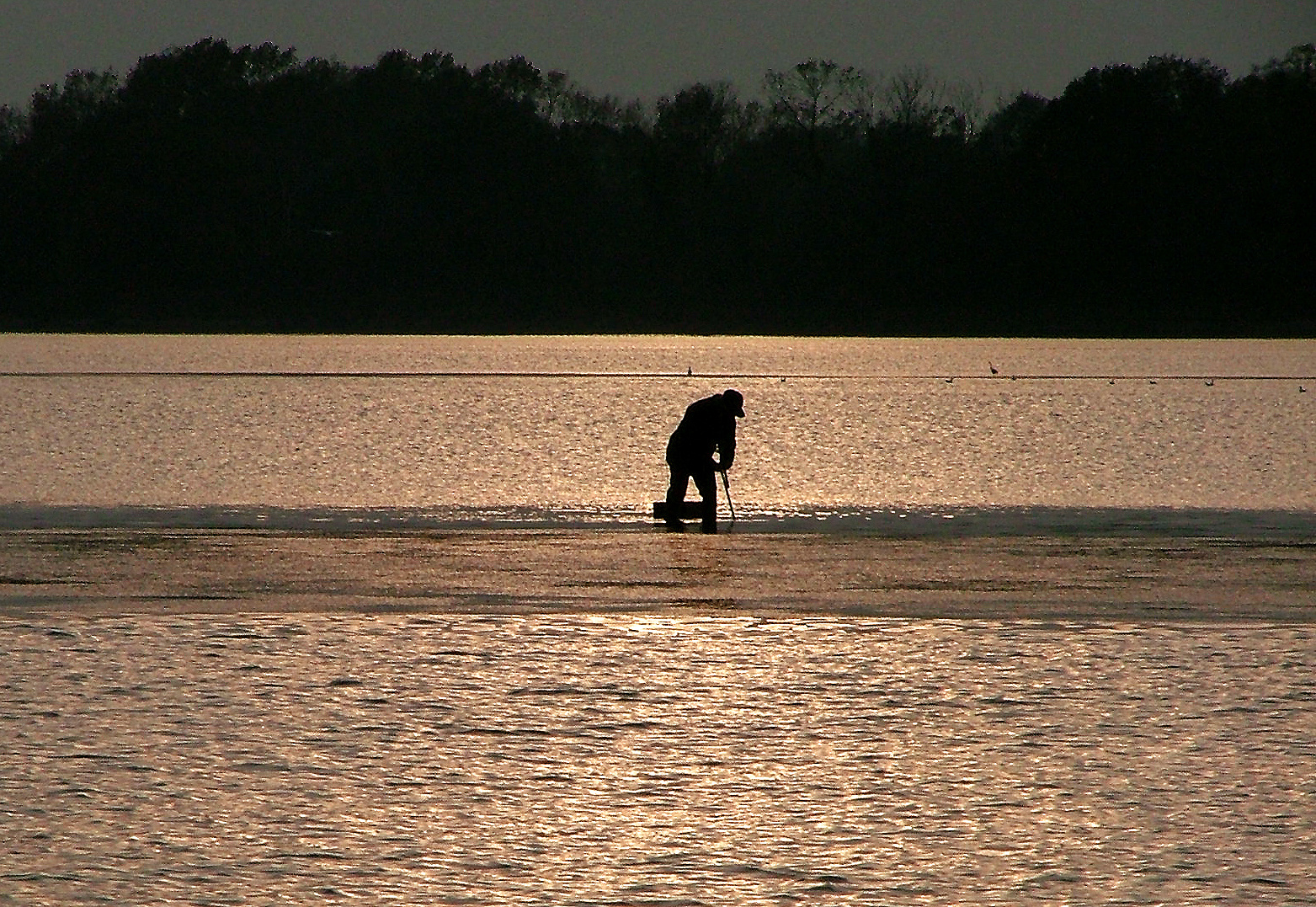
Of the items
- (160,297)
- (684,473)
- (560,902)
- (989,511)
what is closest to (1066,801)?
(560,902)

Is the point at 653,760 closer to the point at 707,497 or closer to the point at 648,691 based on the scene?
the point at 648,691

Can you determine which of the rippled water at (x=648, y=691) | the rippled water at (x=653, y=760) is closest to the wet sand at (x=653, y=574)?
the rippled water at (x=648, y=691)

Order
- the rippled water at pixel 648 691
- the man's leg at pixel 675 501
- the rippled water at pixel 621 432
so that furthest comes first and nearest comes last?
1. the rippled water at pixel 621 432
2. the man's leg at pixel 675 501
3. the rippled water at pixel 648 691

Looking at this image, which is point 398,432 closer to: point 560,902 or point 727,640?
point 727,640

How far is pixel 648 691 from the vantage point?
11.7m

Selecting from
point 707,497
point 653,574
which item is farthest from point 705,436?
point 653,574

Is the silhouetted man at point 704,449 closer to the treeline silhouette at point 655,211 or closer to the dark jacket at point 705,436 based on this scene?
the dark jacket at point 705,436

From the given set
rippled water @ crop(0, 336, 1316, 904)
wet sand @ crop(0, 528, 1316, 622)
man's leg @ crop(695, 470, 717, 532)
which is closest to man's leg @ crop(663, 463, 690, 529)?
man's leg @ crop(695, 470, 717, 532)

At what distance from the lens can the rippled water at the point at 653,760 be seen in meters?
8.30

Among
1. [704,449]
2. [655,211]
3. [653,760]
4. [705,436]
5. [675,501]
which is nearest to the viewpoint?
[653,760]

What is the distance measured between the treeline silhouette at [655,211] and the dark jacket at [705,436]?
2965 inches

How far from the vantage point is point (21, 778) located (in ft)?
31.9

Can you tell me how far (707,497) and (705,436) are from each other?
74cm

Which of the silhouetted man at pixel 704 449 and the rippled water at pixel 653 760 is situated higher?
the silhouetted man at pixel 704 449
